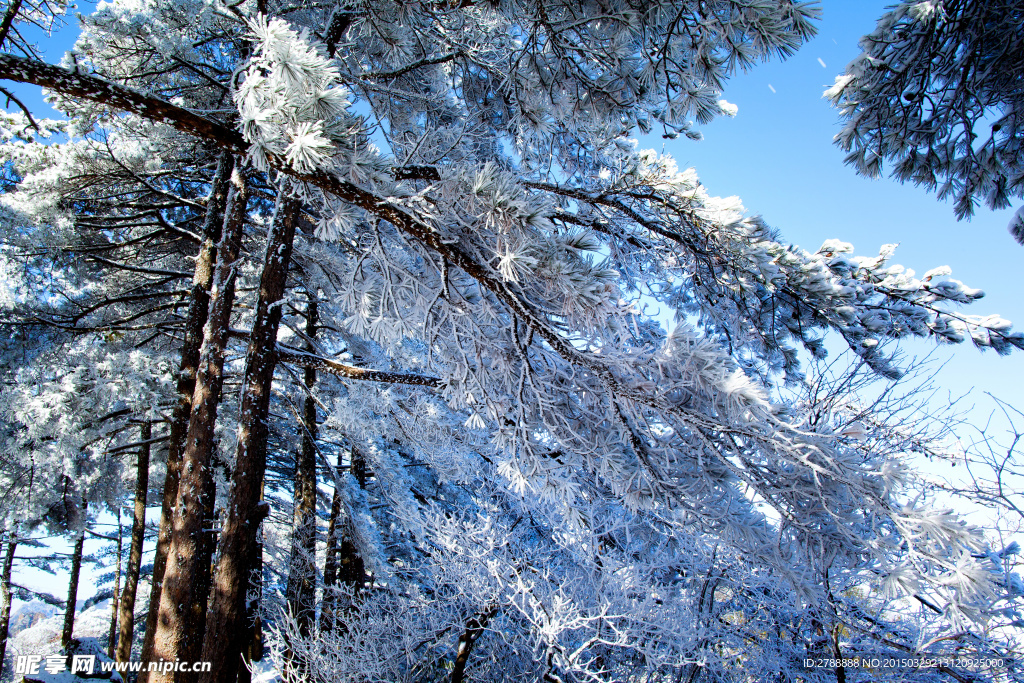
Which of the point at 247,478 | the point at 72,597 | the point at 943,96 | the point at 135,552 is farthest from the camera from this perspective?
the point at 72,597

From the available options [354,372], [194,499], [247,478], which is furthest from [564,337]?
[194,499]

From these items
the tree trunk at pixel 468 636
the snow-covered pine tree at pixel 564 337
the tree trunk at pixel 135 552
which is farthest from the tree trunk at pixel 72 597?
the tree trunk at pixel 468 636

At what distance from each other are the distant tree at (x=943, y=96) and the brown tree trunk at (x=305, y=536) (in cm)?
636

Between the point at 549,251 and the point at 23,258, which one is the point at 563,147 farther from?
the point at 23,258

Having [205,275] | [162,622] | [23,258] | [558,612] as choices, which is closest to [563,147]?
[558,612]

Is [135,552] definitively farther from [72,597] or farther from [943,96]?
[943,96]

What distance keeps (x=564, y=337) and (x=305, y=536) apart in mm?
6630

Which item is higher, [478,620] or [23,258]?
[23,258]

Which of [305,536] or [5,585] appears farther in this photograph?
[5,585]

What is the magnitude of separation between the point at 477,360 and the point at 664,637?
2991 mm

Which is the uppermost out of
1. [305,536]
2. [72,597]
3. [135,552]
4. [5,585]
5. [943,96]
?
[943,96]

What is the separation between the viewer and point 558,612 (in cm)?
379

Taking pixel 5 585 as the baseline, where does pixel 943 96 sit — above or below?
above

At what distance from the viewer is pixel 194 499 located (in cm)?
481
